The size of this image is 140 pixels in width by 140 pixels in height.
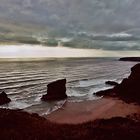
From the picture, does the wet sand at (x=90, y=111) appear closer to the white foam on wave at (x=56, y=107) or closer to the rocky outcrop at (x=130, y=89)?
the white foam on wave at (x=56, y=107)

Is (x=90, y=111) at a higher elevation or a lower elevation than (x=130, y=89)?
lower

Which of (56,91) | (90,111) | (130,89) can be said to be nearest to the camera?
(90,111)

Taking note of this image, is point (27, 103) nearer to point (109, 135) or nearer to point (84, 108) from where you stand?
point (84, 108)

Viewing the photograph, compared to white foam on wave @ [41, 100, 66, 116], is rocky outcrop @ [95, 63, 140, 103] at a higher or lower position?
higher

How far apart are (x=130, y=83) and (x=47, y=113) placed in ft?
56.2

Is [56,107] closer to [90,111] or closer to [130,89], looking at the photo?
[90,111]

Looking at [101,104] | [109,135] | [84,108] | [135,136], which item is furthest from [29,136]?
[101,104]

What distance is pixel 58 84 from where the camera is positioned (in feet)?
144

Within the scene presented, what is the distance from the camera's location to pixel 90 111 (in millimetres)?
33062

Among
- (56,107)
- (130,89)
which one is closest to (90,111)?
(56,107)

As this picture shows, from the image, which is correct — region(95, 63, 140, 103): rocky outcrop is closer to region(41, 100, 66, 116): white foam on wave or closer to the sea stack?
the sea stack

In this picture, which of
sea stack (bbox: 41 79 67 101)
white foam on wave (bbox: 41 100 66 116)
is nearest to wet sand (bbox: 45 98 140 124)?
white foam on wave (bbox: 41 100 66 116)

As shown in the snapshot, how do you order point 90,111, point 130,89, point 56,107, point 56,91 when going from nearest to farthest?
point 90,111, point 56,107, point 130,89, point 56,91

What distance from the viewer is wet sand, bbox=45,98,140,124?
29.2 metres
